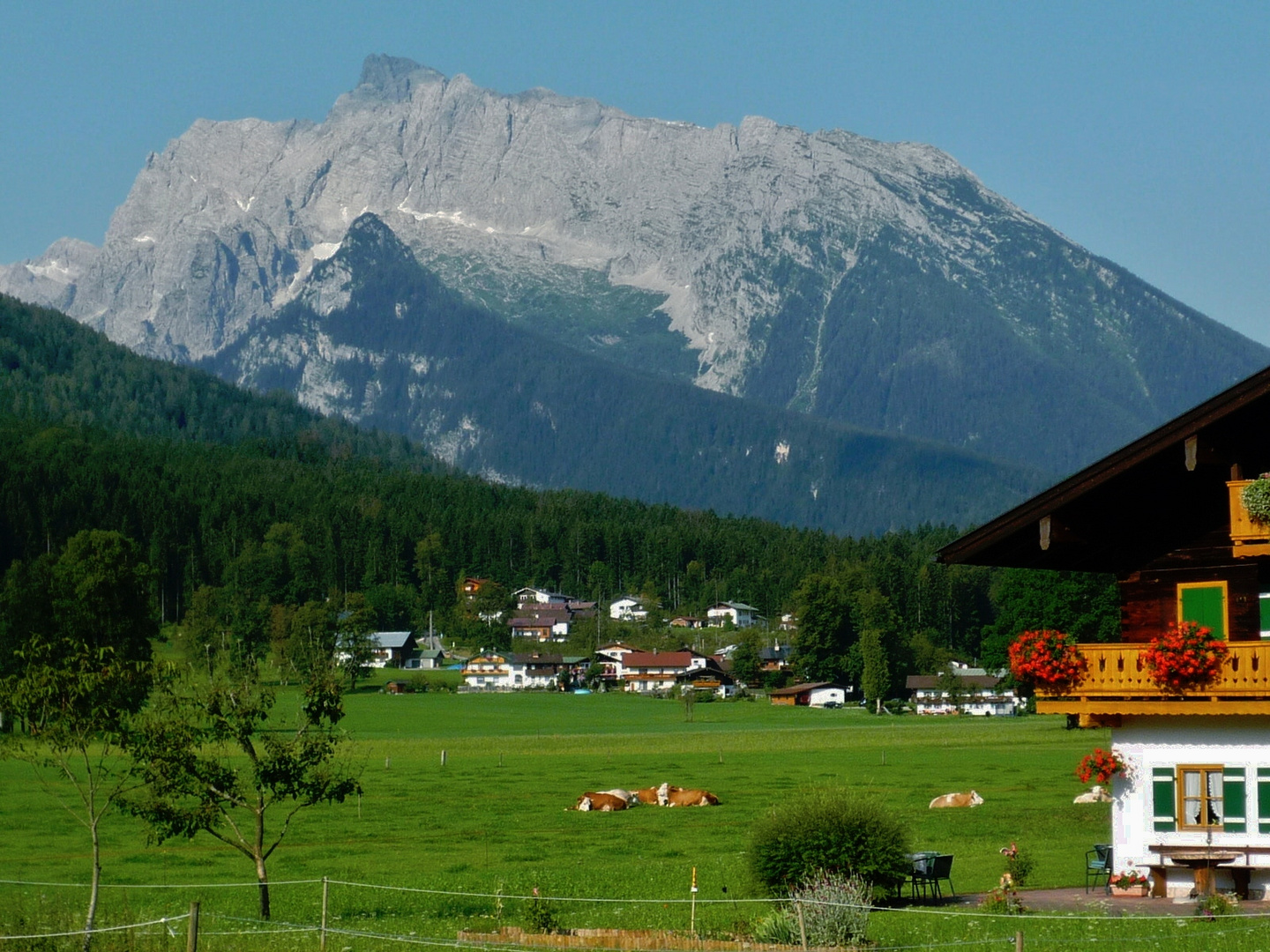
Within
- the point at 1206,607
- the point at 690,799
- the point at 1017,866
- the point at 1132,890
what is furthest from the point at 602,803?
the point at 1206,607

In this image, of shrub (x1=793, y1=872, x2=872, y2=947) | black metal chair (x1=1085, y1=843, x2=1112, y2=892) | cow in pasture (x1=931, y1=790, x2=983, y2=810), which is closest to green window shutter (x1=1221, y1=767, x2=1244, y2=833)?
black metal chair (x1=1085, y1=843, x2=1112, y2=892)

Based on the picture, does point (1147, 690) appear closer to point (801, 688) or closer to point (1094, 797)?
point (1094, 797)

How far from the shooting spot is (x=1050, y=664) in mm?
33406

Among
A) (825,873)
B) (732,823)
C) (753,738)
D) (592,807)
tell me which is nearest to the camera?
(825,873)

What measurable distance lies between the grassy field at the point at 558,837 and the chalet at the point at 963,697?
57.6 meters

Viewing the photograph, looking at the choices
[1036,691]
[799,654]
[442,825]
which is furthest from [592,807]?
[799,654]

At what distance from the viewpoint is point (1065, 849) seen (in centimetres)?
4397

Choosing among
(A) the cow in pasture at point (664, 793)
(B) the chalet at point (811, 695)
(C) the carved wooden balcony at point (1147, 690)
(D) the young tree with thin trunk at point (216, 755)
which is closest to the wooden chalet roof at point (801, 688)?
(B) the chalet at point (811, 695)

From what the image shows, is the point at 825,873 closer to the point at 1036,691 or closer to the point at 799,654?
the point at 1036,691

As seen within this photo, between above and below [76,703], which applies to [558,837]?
below

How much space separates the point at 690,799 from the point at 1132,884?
28.3m

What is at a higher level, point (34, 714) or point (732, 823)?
point (34, 714)

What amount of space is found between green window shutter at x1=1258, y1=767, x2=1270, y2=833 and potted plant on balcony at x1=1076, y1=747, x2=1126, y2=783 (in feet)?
8.35

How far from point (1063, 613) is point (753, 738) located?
20.4 meters
